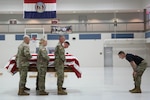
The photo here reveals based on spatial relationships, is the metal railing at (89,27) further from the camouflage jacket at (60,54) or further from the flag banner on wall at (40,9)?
the camouflage jacket at (60,54)

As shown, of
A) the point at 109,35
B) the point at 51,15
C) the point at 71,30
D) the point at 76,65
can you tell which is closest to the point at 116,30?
the point at 109,35

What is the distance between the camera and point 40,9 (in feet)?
53.1

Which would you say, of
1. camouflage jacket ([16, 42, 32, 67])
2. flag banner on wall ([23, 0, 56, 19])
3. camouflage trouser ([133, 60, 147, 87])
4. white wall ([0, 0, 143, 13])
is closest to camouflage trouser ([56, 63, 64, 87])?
camouflage jacket ([16, 42, 32, 67])

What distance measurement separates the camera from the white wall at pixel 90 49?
24.8 meters

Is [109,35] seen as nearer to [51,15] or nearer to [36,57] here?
[51,15]

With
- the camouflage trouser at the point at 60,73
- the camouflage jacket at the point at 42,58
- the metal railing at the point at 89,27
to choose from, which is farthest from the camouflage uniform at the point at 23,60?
the metal railing at the point at 89,27

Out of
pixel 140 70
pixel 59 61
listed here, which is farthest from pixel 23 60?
pixel 140 70

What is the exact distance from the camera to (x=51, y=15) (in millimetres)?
16438

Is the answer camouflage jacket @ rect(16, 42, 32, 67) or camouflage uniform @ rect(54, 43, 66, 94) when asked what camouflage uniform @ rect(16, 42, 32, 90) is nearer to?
camouflage jacket @ rect(16, 42, 32, 67)

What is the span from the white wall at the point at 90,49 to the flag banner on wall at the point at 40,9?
28.0 ft

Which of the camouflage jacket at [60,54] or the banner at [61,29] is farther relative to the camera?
the banner at [61,29]

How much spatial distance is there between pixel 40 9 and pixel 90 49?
10072mm

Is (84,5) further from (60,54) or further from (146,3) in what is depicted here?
(60,54)

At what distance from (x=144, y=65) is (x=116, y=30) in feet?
56.8
